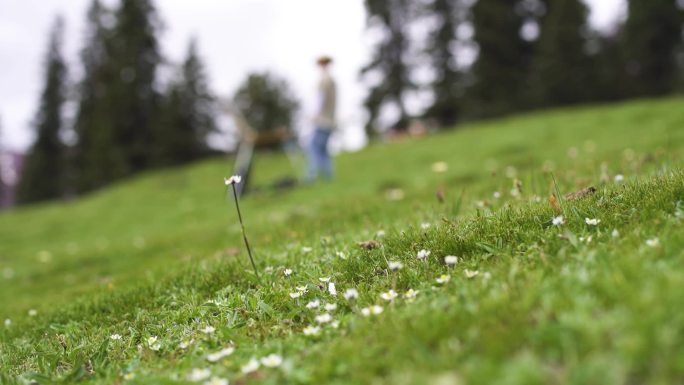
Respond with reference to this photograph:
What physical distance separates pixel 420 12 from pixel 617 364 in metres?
45.3

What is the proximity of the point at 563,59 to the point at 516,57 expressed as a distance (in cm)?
796

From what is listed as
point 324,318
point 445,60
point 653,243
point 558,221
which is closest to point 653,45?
point 445,60

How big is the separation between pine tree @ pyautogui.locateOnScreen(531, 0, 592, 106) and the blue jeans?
24.2m

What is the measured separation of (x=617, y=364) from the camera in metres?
1.71

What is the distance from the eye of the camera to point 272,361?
2463 mm

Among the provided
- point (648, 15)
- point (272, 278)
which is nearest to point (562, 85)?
point (648, 15)

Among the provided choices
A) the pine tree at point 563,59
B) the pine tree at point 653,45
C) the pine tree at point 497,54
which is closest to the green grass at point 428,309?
the pine tree at point 563,59

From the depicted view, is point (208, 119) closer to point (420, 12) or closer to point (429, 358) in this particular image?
point (420, 12)

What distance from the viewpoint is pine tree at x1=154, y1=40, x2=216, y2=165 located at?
39.9m

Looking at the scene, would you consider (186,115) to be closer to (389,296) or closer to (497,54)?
(497,54)

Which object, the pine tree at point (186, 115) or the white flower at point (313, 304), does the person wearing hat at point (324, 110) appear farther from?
the pine tree at point (186, 115)

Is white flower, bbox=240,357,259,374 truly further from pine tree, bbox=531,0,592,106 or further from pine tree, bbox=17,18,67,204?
pine tree, bbox=17,18,67,204

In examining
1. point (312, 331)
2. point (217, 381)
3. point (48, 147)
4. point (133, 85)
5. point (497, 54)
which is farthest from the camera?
point (48, 147)

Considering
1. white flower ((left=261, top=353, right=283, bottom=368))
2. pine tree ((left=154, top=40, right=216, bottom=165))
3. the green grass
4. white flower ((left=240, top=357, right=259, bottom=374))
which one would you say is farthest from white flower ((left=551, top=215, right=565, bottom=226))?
pine tree ((left=154, top=40, right=216, bottom=165))
